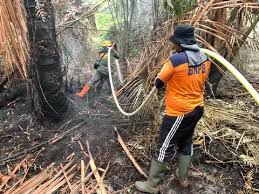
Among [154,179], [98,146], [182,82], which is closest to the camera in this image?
[182,82]

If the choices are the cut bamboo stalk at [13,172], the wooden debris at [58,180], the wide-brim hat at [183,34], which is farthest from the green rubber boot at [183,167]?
the cut bamboo stalk at [13,172]

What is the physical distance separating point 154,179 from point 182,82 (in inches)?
44.6

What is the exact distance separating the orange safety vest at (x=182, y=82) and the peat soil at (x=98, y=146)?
983 mm

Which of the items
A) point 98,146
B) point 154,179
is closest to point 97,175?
point 98,146

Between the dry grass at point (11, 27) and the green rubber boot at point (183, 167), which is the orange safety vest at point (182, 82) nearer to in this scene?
the green rubber boot at point (183, 167)

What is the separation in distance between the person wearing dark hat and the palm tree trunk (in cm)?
172

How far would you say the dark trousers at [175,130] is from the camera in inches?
139

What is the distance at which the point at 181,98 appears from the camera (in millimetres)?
3457

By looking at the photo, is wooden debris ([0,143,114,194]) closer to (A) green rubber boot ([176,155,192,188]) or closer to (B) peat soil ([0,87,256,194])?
(B) peat soil ([0,87,256,194])

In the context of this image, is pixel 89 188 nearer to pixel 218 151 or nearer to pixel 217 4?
pixel 218 151

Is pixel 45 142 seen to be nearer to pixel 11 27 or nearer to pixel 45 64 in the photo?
pixel 45 64

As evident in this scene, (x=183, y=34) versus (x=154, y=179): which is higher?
(x=183, y=34)

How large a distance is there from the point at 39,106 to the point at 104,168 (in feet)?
4.89

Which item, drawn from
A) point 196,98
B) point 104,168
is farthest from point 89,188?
point 196,98
